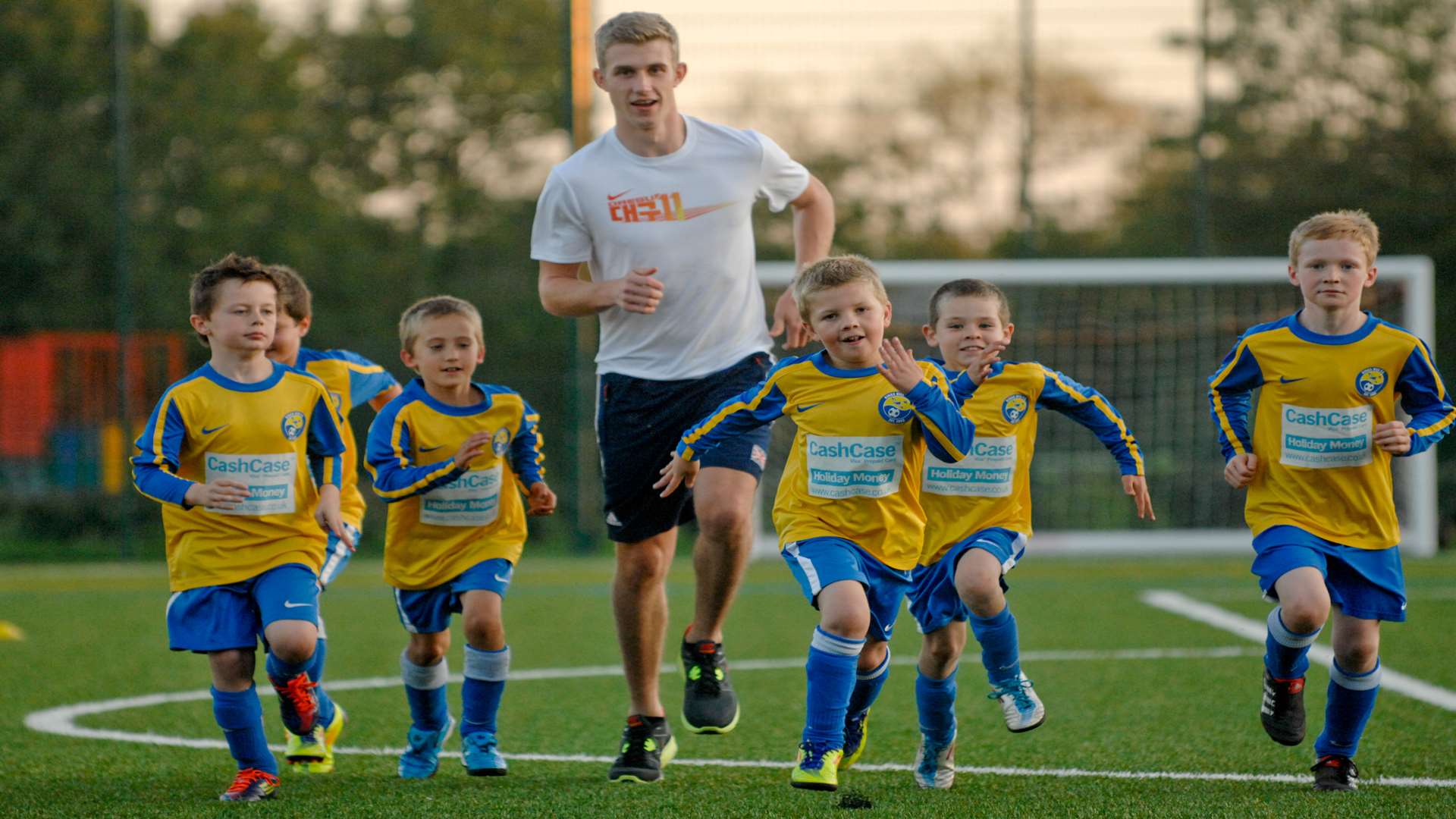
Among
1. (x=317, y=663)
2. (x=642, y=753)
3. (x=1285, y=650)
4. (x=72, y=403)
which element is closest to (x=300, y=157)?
(x=72, y=403)

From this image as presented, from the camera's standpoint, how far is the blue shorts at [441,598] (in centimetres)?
498

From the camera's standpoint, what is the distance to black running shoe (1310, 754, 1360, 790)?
14.5 ft

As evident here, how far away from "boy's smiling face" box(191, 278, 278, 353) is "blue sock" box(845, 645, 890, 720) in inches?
76.3

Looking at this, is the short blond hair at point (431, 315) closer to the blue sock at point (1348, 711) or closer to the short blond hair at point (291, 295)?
the short blond hair at point (291, 295)

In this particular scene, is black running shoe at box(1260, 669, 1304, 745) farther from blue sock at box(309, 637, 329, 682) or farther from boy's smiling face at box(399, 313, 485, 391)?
blue sock at box(309, 637, 329, 682)

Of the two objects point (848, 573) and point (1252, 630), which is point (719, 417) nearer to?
point (848, 573)

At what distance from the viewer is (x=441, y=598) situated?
502cm

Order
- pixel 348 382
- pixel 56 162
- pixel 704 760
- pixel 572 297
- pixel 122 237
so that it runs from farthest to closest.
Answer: pixel 56 162 → pixel 122 237 → pixel 348 382 → pixel 704 760 → pixel 572 297

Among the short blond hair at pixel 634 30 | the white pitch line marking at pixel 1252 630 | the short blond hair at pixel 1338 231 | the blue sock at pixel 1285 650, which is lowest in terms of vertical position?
the white pitch line marking at pixel 1252 630

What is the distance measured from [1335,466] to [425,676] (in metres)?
2.73

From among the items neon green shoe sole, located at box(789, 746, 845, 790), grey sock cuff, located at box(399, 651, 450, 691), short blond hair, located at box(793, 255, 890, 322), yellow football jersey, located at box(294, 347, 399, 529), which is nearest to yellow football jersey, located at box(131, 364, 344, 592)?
grey sock cuff, located at box(399, 651, 450, 691)

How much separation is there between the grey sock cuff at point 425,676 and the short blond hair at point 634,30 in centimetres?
190

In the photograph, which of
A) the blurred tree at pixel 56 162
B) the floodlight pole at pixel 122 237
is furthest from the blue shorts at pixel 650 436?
the blurred tree at pixel 56 162

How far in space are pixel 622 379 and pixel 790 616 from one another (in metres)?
4.18
